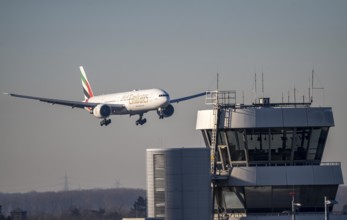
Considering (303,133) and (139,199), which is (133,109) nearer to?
(139,199)

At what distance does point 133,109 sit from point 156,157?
3760 inches

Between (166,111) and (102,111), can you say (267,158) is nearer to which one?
(166,111)

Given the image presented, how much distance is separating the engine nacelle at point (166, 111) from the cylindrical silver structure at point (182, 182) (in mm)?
84090

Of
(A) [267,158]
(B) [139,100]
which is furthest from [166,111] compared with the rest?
(A) [267,158]

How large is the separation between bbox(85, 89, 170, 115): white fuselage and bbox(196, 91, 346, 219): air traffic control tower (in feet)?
271

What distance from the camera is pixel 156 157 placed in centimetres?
6306

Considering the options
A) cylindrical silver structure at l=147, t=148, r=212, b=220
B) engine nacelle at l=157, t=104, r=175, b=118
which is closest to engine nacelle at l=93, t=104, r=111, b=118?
engine nacelle at l=157, t=104, r=175, b=118

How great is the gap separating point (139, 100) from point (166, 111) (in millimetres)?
11316

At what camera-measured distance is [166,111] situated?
148500mm

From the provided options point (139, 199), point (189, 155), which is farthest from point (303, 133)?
point (139, 199)

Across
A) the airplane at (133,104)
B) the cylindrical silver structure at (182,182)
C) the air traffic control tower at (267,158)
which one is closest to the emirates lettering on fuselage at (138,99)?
the airplane at (133,104)

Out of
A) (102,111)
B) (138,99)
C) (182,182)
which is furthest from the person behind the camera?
(138,99)

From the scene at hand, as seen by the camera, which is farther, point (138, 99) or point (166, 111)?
point (138, 99)

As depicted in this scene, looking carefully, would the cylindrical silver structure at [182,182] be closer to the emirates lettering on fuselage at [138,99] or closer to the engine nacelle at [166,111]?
the engine nacelle at [166,111]
